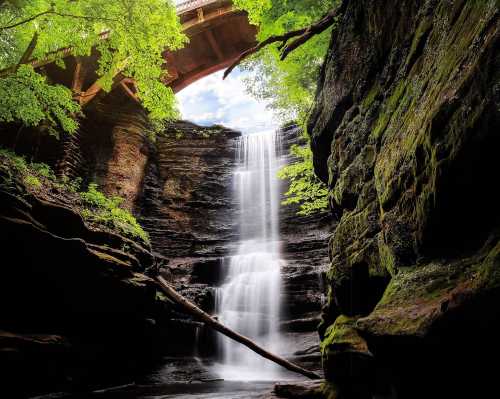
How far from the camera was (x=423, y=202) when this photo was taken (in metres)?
3.20

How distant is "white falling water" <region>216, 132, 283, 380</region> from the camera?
10930 millimetres

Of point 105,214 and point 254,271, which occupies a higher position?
point 105,214

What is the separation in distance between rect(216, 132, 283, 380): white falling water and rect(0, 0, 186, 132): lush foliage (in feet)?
29.1

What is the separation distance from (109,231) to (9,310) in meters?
2.89

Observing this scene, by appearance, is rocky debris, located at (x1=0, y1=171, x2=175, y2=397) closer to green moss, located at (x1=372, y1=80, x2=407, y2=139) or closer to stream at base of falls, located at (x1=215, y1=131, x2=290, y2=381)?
stream at base of falls, located at (x1=215, y1=131, x2=290, y2=381)

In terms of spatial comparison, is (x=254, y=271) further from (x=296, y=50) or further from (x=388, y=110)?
(x=388, y=110)

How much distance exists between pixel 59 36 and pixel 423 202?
363 inches

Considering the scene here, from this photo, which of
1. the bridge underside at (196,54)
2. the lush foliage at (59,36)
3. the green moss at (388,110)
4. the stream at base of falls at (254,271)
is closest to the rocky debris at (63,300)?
the lush foliage at (59,36)

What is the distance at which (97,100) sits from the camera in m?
16.2

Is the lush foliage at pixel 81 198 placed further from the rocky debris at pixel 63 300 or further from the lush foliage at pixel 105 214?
the rocky debris at pixel 63 300

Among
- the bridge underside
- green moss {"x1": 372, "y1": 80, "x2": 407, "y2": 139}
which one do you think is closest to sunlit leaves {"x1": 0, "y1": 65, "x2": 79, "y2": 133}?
the bridge underside

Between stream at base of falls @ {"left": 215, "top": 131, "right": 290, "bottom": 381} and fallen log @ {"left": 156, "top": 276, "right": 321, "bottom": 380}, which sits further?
stream at base of falls @ {"left": 215, "top": 131, "right": 290, "bottom": 381}

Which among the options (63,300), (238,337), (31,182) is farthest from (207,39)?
(238,337)

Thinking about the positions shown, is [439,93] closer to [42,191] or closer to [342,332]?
[342,332]
